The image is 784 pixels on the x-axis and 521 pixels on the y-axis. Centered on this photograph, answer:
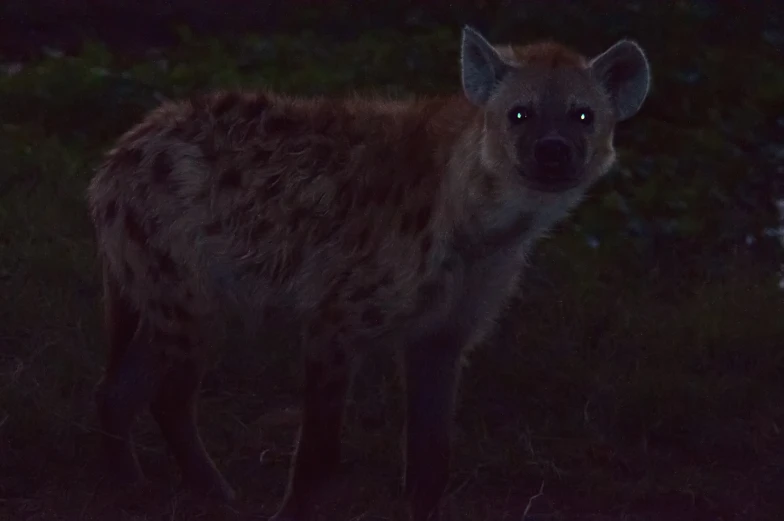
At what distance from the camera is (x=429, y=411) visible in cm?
296

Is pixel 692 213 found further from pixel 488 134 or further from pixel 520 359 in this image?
pixel 488 134

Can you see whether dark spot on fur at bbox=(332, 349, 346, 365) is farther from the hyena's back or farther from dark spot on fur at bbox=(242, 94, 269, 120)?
dark spot on fur at bbox=(242, 94, 269, 120)

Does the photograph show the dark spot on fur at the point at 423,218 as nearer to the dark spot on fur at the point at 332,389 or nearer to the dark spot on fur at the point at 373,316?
the dark spot on fur at the point at 373,316

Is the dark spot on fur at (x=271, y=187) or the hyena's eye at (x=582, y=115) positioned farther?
the dark spot on fur at (x=271, y=187)

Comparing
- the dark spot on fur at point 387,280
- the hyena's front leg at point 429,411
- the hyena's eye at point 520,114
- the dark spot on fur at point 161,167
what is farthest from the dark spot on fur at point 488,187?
the dark spot on fur at point 161,167

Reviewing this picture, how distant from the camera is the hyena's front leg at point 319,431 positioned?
279cm

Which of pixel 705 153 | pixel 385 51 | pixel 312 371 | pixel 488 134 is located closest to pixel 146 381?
pixel 312 371

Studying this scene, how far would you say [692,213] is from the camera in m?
4.62

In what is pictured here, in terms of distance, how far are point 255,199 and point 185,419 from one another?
55cm

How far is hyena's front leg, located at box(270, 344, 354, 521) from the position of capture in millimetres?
2795

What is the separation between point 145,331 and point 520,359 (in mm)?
1131

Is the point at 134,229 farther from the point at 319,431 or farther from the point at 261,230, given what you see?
the point at 319,431

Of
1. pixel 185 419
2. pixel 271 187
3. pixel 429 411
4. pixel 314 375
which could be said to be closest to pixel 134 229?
pixel 271 187

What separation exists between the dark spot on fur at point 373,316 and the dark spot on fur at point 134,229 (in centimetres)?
57
